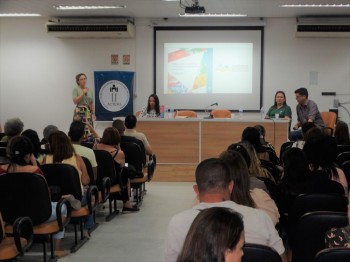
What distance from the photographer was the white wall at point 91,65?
35.8 ft

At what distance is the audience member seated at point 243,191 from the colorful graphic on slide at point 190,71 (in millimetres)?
8069

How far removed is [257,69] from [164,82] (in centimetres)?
209

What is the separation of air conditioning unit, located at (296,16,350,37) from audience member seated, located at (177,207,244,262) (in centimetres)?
964

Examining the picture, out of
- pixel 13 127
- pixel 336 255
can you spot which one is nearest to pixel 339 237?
pixel 336 255

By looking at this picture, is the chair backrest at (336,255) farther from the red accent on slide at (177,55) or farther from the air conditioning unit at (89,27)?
the red accent on slide at (177,55)

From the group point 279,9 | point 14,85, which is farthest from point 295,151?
point 14,85

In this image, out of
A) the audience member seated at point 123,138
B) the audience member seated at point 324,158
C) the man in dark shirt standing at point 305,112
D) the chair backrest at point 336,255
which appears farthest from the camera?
the man in dark shirt standing at point 305,112

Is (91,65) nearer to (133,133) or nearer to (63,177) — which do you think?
(133,133)

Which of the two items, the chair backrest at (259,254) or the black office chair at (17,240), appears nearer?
the chair backrest at (259,254)

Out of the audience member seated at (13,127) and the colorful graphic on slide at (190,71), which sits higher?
the colorful graphic on slide at (190,71)

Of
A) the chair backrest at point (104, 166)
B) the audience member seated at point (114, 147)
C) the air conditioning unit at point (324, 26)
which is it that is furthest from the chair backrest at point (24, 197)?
the air conditioning unit at point (324, 26)

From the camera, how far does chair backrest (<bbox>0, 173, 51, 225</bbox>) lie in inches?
145

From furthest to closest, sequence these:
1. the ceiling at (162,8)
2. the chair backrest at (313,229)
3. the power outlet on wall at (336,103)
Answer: the power outlet on wall at (336,103) < the ceiling at (162,8) < the chair backrest at (313,229)

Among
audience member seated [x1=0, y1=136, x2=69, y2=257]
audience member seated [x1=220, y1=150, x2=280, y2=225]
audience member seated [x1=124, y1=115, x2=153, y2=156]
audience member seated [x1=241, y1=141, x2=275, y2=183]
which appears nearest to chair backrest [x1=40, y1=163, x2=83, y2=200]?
audience member seated [x1=0, y1=136, x2=69, y2=257]
